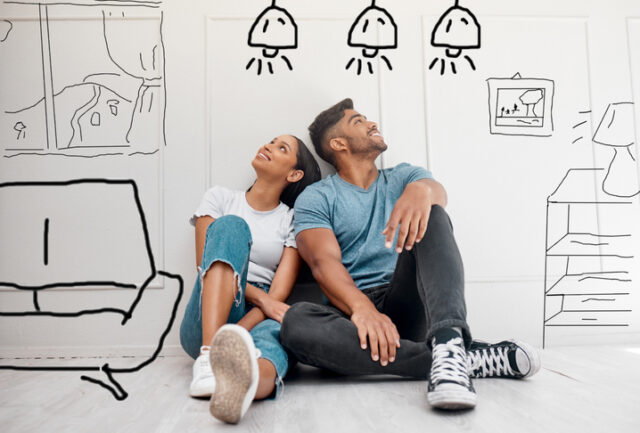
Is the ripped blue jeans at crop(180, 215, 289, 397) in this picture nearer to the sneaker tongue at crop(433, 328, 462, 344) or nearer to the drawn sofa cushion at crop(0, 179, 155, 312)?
the sneaker tongue at crop(433, 328, 462, 344)

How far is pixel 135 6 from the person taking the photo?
223cm

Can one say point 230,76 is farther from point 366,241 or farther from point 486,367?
point 486,367

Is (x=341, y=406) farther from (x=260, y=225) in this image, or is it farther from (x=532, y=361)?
(x=260, y=225)

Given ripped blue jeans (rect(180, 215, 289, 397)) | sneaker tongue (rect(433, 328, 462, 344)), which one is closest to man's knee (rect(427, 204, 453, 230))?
sneaker tongue (rect(433, 328, 462, 344))

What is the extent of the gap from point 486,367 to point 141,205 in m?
1.57

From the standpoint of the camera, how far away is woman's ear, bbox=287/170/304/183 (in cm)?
201

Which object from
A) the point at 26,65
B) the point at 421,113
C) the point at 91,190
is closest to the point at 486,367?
the point at 421,113

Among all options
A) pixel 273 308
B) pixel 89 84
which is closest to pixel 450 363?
pixel 273 308

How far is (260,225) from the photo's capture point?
193cm

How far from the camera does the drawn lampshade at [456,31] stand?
7.54 feet

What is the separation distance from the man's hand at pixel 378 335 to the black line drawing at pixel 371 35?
131 centimetres

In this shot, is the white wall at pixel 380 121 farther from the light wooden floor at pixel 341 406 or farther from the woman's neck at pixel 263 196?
the light wooden floor at pixel 341 406

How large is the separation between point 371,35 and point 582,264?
1454 millimetres

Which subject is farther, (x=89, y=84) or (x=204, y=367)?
(x=89, y=84)
